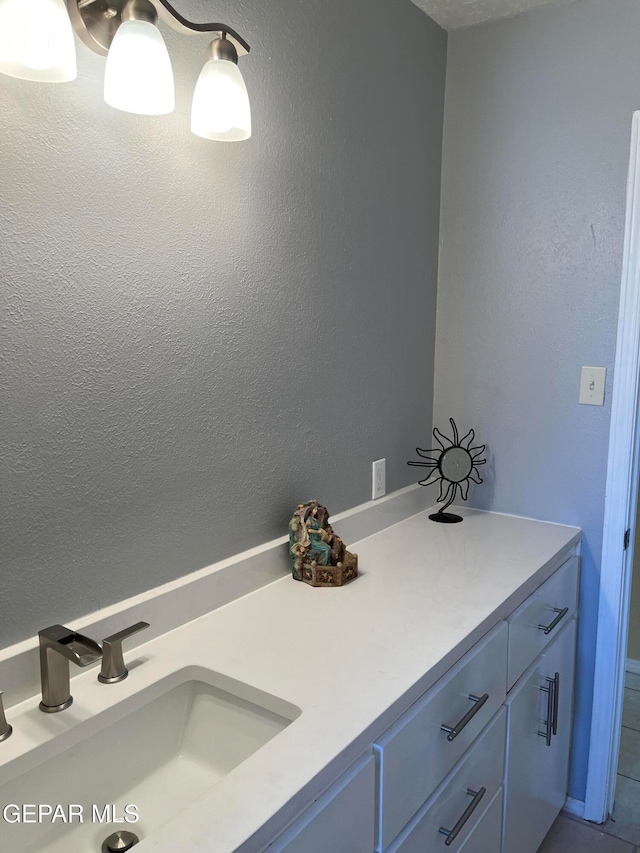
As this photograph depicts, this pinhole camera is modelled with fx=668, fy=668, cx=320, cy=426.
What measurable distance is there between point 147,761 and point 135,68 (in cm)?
111

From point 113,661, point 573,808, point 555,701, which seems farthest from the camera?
point 573,808

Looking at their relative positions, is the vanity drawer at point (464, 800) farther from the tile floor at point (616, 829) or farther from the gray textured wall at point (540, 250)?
the gray textured wall at point (540, 250)

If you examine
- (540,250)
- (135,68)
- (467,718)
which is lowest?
(467,718)

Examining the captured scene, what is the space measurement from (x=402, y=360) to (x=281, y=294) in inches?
23.5

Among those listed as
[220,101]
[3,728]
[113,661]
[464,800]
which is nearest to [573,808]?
[464,800]

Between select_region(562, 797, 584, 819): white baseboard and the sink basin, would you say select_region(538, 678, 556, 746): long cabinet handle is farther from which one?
the sink basin

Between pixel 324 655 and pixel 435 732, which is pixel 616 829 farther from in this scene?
pixel 324 655

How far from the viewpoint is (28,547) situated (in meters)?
1.06

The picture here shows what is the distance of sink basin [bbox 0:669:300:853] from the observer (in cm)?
96

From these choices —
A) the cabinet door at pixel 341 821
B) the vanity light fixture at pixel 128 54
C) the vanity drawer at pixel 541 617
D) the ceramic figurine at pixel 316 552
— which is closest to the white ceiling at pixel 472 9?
the vanity light fixture at pixel 128 54

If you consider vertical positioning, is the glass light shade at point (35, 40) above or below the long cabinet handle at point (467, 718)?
above

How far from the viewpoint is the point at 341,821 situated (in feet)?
3.10

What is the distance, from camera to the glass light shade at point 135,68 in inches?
38.9

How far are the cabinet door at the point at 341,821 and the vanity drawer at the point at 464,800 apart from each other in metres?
0.14
